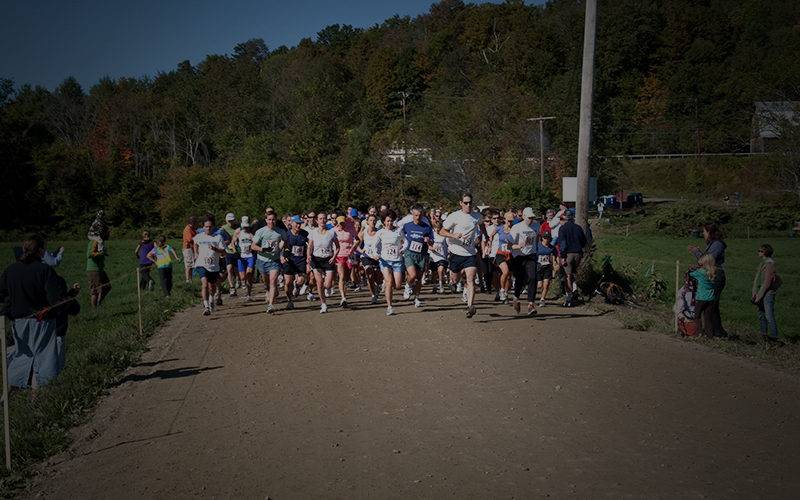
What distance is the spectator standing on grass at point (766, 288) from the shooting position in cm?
1191

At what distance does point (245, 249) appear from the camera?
14969 millimetres

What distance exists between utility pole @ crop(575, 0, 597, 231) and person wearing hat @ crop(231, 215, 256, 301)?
7.98 meters

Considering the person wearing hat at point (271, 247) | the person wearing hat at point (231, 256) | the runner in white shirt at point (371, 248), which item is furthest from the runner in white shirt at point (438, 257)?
the person wearing hat at point (231, 256)

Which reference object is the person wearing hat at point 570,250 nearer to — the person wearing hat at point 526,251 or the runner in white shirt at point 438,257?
the person wearing hat at point 526,251

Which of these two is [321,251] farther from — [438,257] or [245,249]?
[438,257]

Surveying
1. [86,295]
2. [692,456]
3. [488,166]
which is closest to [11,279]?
[692,456]

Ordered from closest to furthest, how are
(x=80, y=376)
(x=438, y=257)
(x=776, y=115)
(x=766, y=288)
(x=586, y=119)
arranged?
(x=80, y=376), (x=766, y=288), (x=586, y=119), (x=438, y=257), (x=776, y=115)

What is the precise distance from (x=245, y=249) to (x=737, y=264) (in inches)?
869

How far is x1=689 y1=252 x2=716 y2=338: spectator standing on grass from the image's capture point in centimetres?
1066

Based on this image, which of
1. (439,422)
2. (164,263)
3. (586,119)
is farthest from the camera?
(164,263)

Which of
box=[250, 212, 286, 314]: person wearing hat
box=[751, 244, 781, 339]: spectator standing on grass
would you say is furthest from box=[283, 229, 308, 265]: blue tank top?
box=[751, 244, 781, 339]: spectator standing on grass

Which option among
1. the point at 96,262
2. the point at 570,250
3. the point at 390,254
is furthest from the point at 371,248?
the point at 96,262

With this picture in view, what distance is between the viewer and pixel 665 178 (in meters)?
69.7

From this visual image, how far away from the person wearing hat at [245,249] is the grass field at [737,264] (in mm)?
8911
